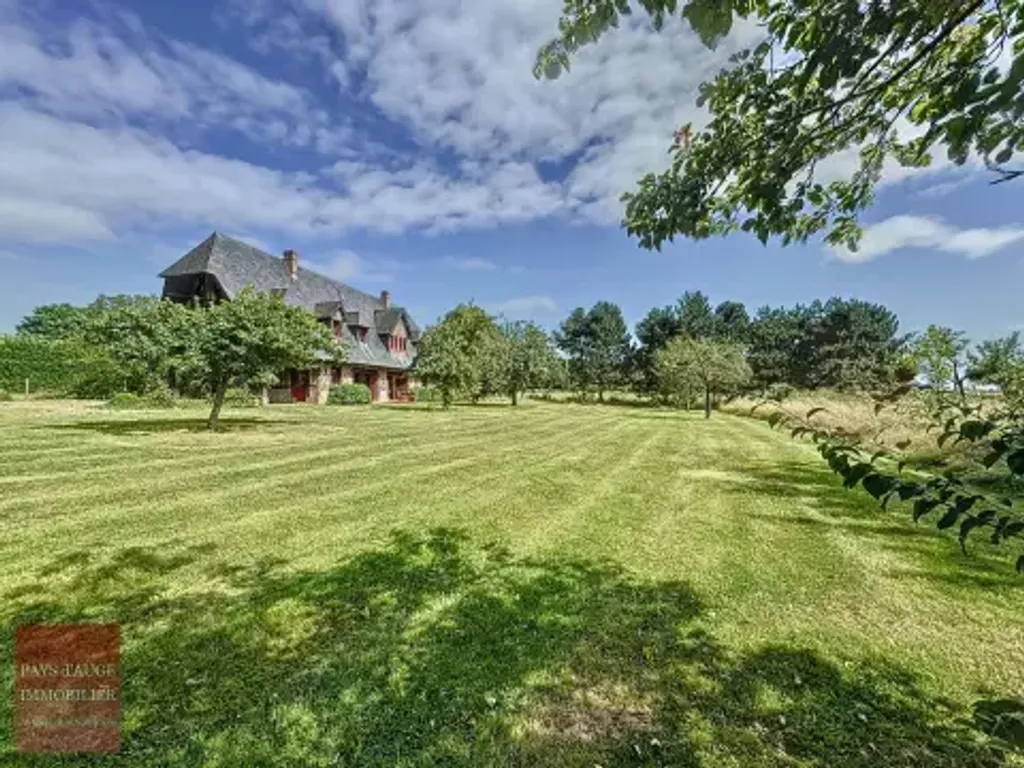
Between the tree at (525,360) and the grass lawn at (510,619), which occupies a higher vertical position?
the tree at (525,360)

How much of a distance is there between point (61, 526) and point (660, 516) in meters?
6.82

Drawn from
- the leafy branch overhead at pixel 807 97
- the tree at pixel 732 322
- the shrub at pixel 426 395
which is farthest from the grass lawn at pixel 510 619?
the tree at pixel 732 322

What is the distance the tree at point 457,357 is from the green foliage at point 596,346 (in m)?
26.4

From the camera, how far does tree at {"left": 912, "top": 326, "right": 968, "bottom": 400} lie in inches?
270

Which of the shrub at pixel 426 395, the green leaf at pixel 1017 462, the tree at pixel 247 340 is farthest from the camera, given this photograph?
the shrub at pixel 426 395

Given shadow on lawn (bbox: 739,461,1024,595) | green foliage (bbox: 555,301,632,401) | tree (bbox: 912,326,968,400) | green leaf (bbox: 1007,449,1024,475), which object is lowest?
shadow on lawn (bbox: 739,461,1024,595)

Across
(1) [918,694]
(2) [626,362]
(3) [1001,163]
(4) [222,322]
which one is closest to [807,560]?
(1) [918,694]

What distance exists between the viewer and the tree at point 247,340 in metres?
12.9

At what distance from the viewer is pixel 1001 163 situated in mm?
1734

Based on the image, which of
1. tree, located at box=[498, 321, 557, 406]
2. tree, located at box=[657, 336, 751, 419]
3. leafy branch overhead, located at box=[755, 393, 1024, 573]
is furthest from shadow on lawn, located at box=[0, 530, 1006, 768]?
tree, located at box=[498, 321, 557, 406]

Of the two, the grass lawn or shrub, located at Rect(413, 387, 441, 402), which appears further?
shrub, located at Rect(413, 387, 441, 402)

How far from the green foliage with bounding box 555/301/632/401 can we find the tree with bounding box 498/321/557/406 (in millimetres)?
22255

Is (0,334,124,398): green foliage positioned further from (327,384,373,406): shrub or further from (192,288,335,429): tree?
(192,288,335,429): tree

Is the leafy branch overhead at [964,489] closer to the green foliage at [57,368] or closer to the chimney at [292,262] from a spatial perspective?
the green foliage at [57,368]
